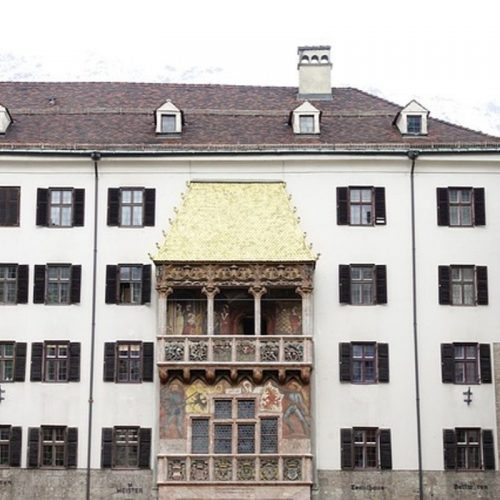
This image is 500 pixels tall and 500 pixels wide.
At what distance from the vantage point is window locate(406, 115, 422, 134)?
44281mm

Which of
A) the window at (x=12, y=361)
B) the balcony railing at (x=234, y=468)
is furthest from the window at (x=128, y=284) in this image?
the balcony railing at (x=234, y=468)

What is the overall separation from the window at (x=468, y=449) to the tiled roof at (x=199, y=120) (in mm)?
11416

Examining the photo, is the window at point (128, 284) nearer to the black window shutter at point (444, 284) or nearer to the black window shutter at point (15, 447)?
the black window shutter at point (15, 447)

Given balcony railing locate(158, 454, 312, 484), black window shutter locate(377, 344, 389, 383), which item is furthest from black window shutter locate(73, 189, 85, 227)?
black window shutter locate(377, 344, 389, 383)

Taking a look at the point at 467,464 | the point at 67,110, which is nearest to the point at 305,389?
the point at 467,464

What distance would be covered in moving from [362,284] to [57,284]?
12.1m

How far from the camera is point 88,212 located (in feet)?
139

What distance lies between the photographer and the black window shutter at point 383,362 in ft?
135

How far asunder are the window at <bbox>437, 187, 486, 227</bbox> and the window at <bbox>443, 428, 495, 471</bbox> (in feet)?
26.9

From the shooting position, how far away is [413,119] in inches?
1748

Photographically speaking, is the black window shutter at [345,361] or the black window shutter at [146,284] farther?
the black window shutter at [146,284]

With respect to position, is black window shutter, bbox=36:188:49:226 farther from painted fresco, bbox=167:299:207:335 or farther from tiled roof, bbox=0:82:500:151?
painted fresco, bbox=167:299:207:335

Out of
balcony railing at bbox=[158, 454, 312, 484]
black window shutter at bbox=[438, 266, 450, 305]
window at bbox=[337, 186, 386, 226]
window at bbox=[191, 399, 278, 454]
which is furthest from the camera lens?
window at bbox=[337, 186, 386, 226]

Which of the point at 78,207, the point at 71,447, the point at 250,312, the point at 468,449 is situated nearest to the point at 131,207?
the point at 78,207
